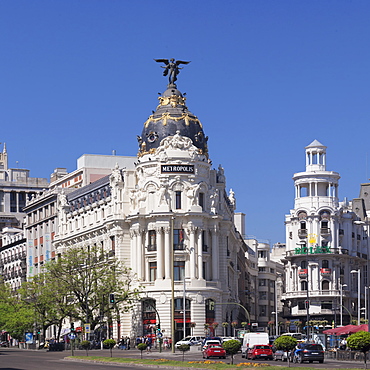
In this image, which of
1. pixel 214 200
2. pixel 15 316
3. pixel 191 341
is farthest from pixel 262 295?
pixel 191 341

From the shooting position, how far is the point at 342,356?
79.2m

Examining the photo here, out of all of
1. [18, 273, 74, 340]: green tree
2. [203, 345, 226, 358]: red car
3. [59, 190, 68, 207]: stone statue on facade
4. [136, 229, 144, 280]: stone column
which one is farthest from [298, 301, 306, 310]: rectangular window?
[203, 345, 226, 358]: red car

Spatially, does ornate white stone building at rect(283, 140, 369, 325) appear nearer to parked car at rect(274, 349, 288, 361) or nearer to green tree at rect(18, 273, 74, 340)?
green tree at rect(18, 273, 74, 340)

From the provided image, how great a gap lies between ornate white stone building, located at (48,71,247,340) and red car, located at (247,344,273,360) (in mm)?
37018

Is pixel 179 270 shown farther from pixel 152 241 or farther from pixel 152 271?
pixel 152 241

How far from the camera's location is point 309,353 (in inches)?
2849

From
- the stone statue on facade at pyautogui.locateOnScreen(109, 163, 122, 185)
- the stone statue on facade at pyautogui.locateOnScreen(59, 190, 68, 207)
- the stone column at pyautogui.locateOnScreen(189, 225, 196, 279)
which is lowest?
the stone column at pyautogui.locateOnScreen(189, 225, 196, 279)

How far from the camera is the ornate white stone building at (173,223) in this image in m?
118


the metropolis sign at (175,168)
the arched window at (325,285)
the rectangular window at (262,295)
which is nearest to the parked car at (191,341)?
the metropolis sign at (175,168)

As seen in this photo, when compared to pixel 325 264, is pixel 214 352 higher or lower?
lower

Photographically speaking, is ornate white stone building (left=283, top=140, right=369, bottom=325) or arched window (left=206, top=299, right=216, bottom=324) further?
ornate white stone building (left=283, top=140, right=369, bottom=325)

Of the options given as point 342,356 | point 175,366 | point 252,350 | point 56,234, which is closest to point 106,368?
point 175,366

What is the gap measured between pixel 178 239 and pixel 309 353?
47879mm

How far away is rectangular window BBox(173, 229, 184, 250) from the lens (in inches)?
4658
